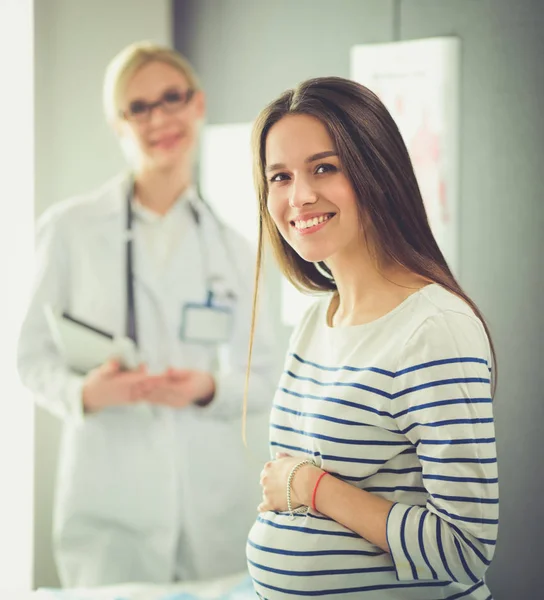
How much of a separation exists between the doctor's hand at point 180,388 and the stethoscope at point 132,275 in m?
0.20

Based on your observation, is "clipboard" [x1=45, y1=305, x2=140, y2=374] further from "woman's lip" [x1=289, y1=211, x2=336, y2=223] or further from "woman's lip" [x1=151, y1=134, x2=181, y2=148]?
"woman's lip" [x1=289, y1=211, x2=336, y2=223]

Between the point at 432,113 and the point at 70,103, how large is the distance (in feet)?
4.73

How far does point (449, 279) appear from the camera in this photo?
1324mm

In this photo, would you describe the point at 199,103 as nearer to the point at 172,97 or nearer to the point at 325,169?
the point at 172,97

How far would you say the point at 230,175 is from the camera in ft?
10.7

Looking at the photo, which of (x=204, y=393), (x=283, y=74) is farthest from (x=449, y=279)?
(x=283, y=74)

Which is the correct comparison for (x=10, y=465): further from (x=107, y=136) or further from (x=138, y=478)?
(x=107, y=136)

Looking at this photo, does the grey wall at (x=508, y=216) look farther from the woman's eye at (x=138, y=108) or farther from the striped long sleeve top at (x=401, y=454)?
the striped long sleeve top at (x=401, y=454)

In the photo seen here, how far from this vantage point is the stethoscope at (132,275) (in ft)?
8.16

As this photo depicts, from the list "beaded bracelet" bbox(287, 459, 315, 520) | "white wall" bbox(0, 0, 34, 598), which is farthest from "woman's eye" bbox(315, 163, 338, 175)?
"white wall" bbox(0, 0, 34, 598)

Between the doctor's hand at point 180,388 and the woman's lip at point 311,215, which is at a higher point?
the woman's lip at point 311,215

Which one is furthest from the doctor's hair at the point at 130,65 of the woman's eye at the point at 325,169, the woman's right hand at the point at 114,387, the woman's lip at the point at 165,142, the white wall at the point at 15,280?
the woman's eye at the point at 325,169

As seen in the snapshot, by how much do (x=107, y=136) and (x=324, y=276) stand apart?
74.8 inches

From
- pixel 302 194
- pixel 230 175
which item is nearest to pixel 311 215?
pixel 302 194
